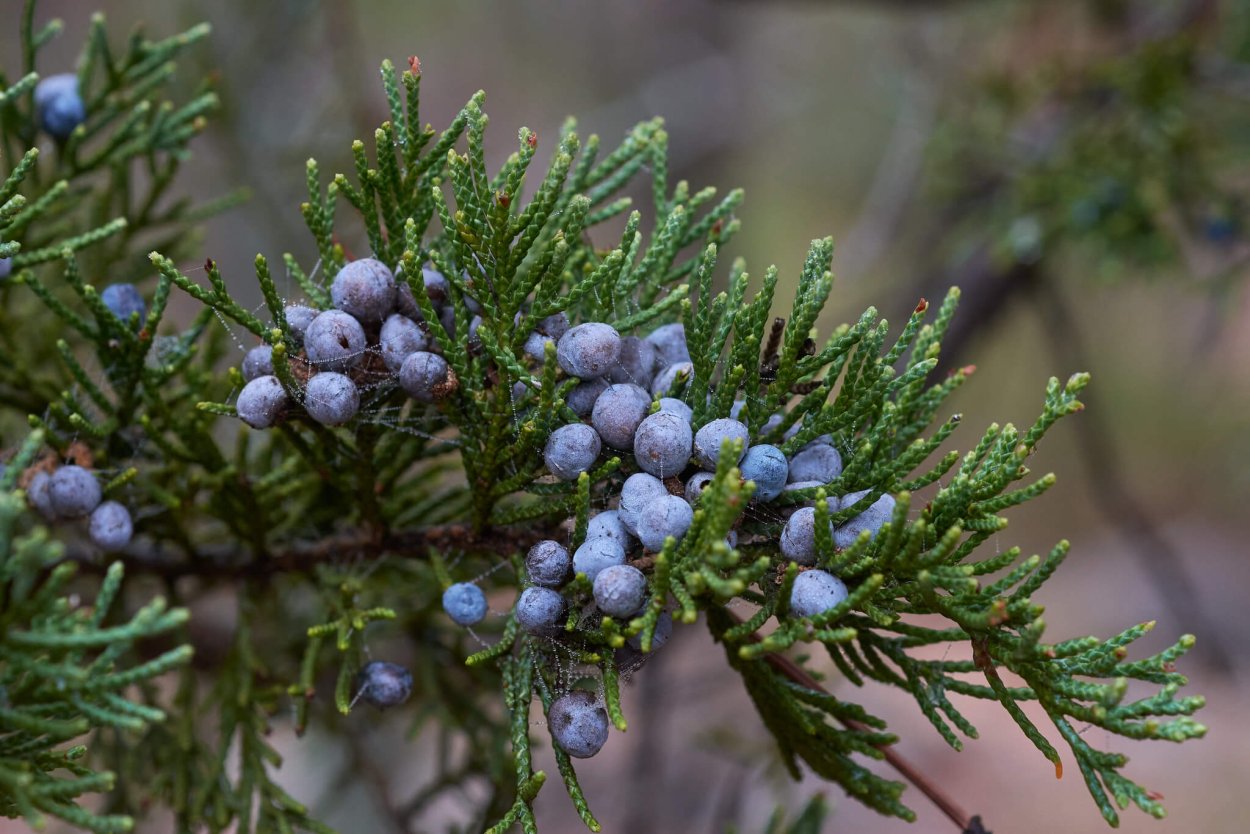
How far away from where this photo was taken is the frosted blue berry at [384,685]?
3.79 feet

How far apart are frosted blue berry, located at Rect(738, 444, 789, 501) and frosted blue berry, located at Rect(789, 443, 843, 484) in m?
0.06

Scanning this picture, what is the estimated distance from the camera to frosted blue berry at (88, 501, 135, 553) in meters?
1.13

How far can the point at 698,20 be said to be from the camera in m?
6.92

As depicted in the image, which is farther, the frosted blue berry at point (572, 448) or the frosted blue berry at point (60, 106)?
the frosted blue berry at point (60, 106)

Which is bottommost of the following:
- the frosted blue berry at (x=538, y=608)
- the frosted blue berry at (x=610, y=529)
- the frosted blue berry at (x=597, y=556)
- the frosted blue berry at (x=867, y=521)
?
the frosted blue berry at (x=538, y=608)

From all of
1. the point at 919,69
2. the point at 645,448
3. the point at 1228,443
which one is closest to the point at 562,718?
the point at 645,448

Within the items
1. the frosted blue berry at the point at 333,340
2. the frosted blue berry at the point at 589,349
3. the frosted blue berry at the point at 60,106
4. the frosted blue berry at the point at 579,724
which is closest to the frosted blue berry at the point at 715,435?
the frosted blue berry at the point at 589,349

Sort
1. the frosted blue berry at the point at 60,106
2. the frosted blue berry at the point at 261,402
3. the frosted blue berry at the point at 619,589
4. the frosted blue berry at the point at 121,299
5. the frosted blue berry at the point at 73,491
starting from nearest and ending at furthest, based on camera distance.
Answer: the frosted blue berry at the point at 619,589 < the frosted blue berry at the point at 261,402 < the frosted blue berry at the point at 73,491 < the frosted blue berry at the point at 121,299 < the frosted blue berry at the point at 60,106

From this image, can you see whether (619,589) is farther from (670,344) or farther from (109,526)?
(109,526)

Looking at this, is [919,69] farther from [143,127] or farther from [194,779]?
[194,779]

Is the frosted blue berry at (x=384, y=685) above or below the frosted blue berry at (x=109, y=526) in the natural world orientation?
below

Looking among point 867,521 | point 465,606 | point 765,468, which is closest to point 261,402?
point 465,606

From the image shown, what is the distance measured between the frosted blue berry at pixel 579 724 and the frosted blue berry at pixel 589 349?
0.34 meters

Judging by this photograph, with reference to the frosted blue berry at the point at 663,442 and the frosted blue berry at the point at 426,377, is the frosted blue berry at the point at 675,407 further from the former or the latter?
the frosted blue berry at the point at 426,377
